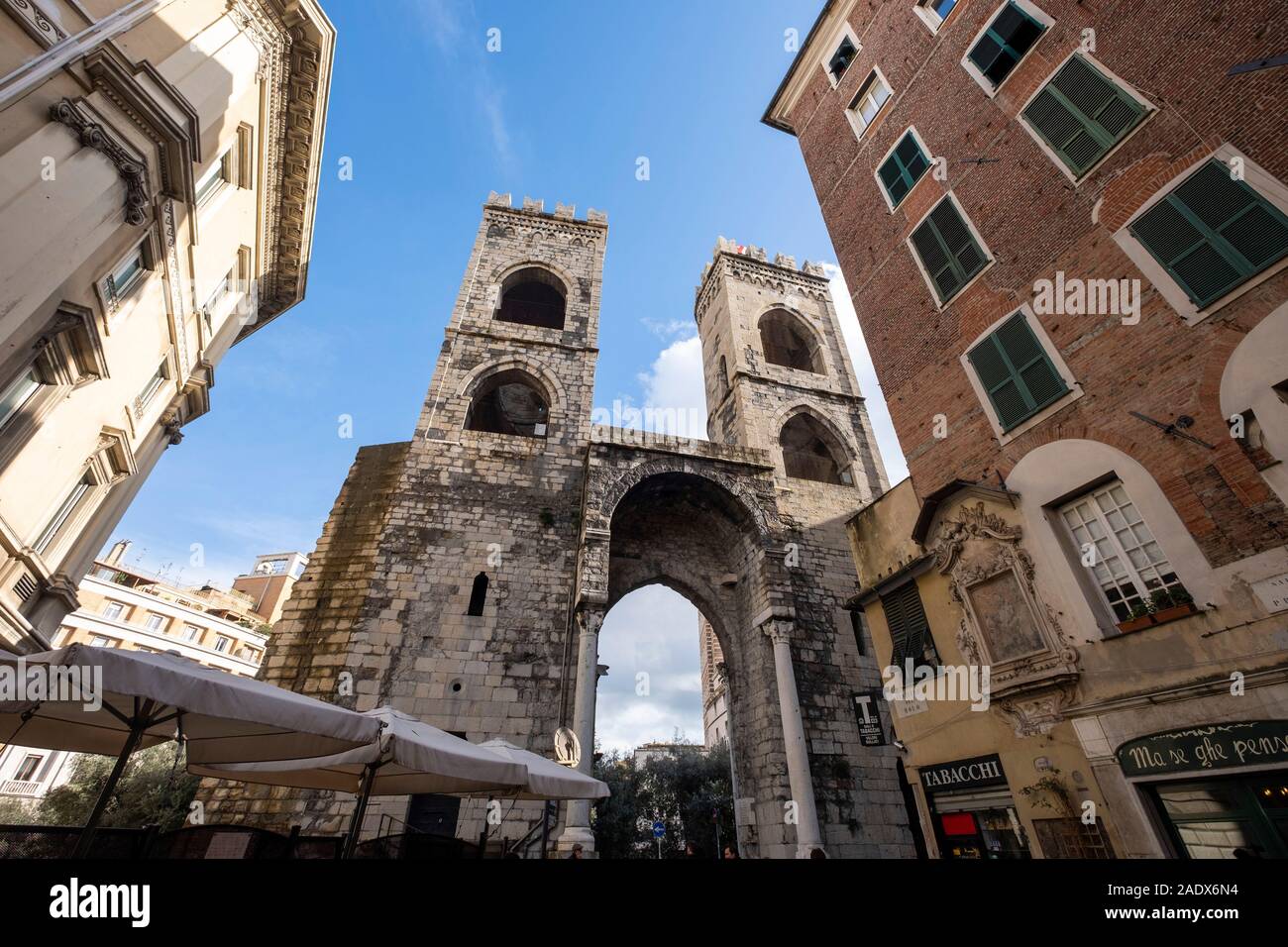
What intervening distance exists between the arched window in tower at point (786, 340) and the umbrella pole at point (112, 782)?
76.6ft

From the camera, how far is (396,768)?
741 centimetres

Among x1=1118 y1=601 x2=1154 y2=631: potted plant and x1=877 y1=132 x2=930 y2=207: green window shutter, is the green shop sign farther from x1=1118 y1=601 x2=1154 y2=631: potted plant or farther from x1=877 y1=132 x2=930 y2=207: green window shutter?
x1=877 y1=132 x2=930 y2=207: green window shutter

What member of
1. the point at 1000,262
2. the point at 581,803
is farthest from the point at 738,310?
the point at 581,803

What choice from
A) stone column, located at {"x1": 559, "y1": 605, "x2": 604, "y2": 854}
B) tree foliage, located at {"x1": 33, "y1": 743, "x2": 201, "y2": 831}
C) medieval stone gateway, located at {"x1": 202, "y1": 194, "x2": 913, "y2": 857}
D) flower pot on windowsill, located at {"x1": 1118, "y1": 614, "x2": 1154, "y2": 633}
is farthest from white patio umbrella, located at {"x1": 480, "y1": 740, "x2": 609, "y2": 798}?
tree foliage, located at {"x1": 33, "y1": 743, "x2": 201, "y2": 831}

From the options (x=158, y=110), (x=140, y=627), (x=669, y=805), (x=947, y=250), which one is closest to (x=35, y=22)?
(x=158, y=110)

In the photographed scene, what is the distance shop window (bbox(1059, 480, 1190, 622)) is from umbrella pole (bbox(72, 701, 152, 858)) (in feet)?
37.0

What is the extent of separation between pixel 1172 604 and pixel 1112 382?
2952 millimetres

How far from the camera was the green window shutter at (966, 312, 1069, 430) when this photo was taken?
8320 mm

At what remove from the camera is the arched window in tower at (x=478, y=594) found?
13641mm

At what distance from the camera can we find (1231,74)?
6.60 metres

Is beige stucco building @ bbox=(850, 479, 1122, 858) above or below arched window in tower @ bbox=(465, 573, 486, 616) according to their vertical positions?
below

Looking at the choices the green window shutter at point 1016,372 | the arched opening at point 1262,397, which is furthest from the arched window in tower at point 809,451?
the arched opening at point 1262,397

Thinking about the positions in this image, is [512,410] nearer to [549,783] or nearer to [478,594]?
[478,594]

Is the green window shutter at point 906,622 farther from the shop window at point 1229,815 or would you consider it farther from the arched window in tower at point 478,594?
the arched window in tower at point 478,594
